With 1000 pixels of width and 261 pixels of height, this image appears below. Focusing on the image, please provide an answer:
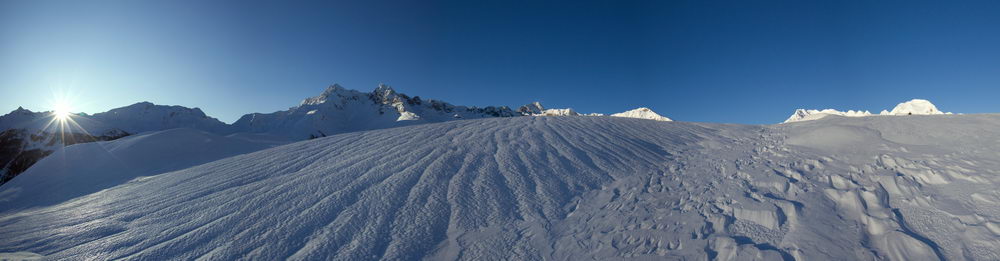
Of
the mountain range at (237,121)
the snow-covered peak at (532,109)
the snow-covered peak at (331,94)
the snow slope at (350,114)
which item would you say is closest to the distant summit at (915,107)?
the mountain range at (237,121)

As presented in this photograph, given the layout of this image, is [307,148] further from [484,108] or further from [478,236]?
[484,108]

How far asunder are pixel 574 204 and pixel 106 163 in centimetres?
1312

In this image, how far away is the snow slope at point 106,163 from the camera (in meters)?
7.66

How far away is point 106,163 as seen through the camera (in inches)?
384

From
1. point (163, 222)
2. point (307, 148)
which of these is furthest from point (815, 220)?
point (307, 148)

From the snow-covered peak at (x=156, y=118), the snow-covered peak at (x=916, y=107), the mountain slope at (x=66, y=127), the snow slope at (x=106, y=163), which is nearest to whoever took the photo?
the snow slope at (x=106, y=163)

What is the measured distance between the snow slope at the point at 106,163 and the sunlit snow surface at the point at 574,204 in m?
1.17

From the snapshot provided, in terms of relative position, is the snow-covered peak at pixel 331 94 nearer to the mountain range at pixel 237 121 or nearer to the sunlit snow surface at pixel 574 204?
the mountain range at pixel 237 121

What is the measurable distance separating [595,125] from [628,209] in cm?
556

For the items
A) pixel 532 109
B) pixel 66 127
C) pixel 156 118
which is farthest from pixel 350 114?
pixel 532 109

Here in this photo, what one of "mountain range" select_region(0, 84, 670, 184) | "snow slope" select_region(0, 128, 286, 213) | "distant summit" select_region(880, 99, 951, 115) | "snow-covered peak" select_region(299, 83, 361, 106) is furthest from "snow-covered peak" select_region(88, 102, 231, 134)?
"distant summit" select_region(880, 99, 951, 115)

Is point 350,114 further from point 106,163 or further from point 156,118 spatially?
point 106,163

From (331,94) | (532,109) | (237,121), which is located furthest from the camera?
(532,109)

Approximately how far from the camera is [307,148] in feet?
28.3
